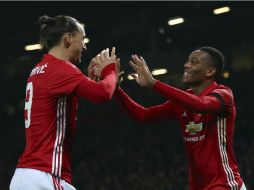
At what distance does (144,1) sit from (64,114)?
13.4 metres

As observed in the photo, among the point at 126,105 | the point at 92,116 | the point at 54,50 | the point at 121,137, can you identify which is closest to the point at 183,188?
the point at 121,137

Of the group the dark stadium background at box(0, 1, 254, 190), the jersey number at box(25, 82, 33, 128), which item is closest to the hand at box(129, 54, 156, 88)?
the jersey number at box(25, 82, 33, 128)

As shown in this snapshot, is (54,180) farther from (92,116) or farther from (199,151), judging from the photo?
(92,116)

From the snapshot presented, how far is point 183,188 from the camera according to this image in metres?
15.8

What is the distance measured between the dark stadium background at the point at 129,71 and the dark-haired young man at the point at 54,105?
12.3m

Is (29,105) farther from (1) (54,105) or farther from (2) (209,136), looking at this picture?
(2) (209,136)

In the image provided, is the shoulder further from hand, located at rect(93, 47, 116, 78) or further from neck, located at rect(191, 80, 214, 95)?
hand, located at rect(93, 47, 116, 78)

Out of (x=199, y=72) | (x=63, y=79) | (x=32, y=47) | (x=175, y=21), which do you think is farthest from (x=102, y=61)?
(x=32, y=47)

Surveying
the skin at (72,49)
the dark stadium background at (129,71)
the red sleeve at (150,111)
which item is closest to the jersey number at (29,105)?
the skin at (72,49)

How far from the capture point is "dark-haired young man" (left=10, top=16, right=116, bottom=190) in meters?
3.95

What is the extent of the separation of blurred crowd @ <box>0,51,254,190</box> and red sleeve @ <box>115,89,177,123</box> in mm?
10553

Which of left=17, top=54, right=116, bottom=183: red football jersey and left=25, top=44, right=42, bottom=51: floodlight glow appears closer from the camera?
left=17, top=54, right=116, bottom=183: red football jersey

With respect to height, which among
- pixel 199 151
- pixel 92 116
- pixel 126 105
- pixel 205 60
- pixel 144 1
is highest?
pixel 144 1

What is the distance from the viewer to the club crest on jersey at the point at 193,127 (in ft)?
15.5
